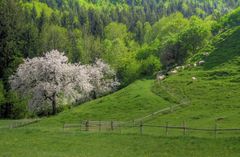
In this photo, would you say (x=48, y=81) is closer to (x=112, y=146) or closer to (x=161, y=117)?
(x=161, y=117)

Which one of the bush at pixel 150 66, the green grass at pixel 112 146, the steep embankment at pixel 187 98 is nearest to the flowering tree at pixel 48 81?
the steep embankment at pixel 187 98

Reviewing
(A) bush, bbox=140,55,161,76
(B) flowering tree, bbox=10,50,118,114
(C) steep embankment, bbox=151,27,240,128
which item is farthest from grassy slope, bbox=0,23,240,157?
(A) bush, bbox=140,55,161,76

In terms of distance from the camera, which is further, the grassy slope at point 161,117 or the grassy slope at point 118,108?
the grassy slope at point 118,108

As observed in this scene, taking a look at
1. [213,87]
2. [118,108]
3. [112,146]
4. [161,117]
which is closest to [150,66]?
[213,87]

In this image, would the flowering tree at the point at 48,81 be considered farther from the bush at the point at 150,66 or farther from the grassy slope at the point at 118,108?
the bush at the point at 150,66

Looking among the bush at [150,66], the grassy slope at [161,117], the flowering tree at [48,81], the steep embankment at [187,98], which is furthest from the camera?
the bush at [150,66]

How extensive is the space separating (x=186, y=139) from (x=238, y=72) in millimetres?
46571

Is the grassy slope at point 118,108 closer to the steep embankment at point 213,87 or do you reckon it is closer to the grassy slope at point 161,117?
the grassy slope at point 161,117

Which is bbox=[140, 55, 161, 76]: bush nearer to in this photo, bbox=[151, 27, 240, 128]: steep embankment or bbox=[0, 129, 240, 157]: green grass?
bbox=[151, 27, 240, 128]: steep embankment

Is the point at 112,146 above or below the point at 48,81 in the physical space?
below

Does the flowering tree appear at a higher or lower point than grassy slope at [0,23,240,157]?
higher

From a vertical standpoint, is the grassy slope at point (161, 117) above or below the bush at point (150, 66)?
below

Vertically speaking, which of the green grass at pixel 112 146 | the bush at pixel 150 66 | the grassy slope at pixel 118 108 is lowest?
the green grass at pixel 112 146

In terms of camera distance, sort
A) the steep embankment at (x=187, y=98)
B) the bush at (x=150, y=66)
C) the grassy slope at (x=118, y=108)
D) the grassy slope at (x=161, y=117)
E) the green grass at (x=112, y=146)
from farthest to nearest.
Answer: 1. the bush at (x=150, y=66)
2. the grassy slope at (x=118, y=108)
3. the steep embankment at (x=187, y=98)
4. the grassy slope at (x=161, y=117)
5. the green grass at (x=112, y=146)
